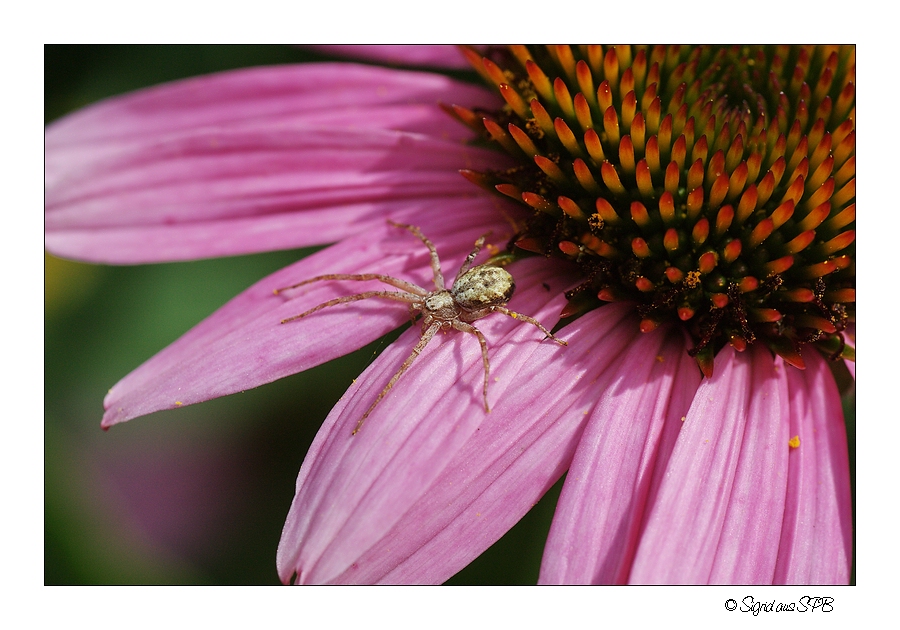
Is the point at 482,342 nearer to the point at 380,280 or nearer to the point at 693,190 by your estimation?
the point at 380,280

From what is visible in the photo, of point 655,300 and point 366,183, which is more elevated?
point 366,183

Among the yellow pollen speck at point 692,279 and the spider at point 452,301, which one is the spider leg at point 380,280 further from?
the yellow pollen speck at point 692,279

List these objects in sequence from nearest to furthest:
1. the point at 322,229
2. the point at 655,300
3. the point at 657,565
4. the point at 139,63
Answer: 1. the point at 657,565
2. the point at 655,300
3. the point at 322,229
4. the point at 139,63

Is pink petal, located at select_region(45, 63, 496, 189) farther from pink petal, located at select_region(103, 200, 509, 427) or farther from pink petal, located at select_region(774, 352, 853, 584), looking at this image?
pink petal, located at select_region(774, 352, 853, 584)

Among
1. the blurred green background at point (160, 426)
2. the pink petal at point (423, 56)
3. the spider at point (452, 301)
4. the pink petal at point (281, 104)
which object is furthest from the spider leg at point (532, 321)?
the pink petal at point (423, 56)
